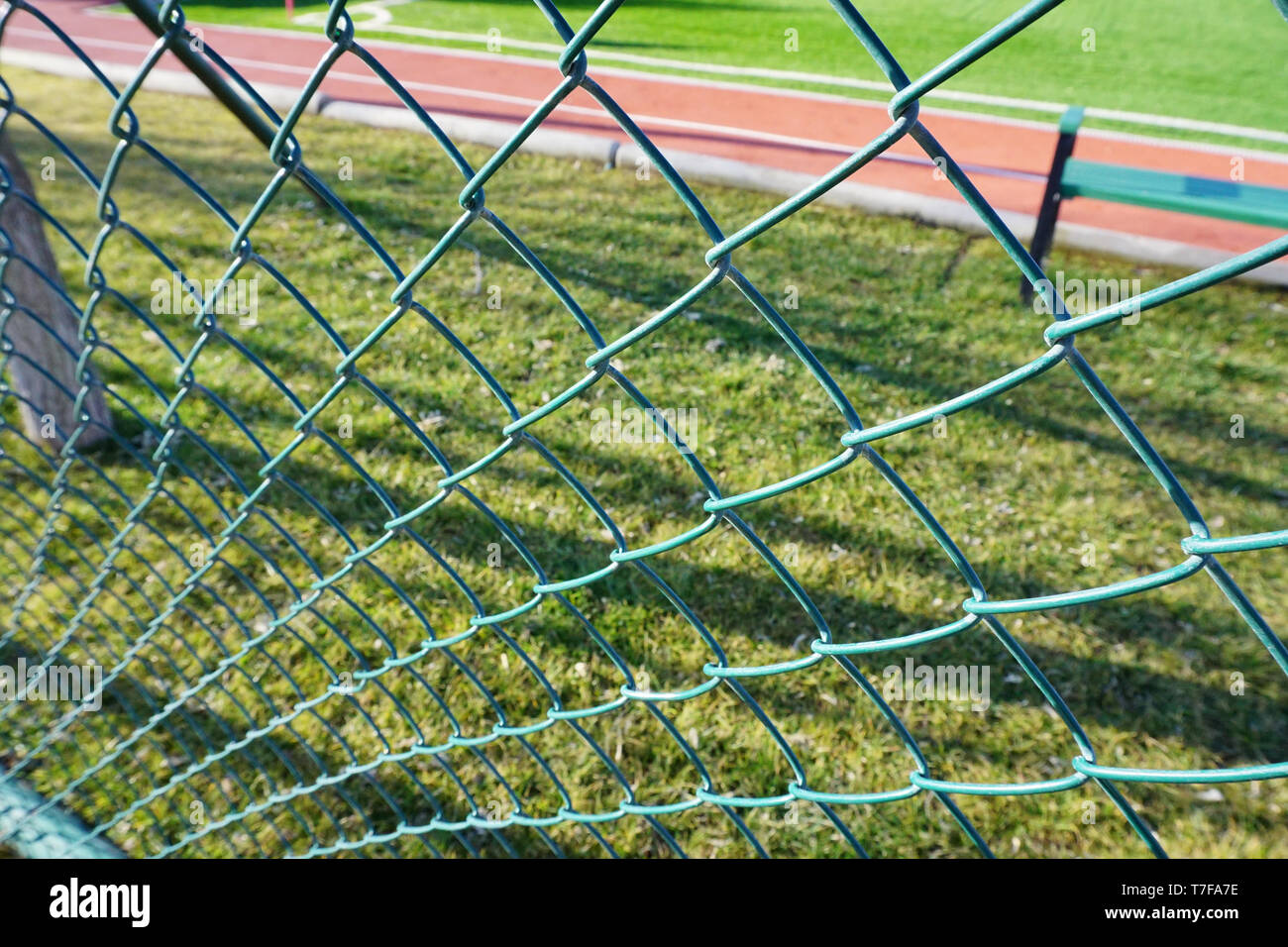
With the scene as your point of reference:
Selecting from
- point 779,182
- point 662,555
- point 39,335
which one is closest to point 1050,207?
point 779,182

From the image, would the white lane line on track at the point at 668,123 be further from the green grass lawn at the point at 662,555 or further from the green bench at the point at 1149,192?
the green grass lawn at the point at 662,555

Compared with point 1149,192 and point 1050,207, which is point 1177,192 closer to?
point 1149,192

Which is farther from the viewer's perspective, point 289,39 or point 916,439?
point 289,39

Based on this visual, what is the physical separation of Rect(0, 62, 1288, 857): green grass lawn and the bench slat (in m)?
0.62

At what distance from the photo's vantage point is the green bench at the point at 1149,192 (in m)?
3.77

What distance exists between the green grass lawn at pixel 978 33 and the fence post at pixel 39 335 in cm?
748

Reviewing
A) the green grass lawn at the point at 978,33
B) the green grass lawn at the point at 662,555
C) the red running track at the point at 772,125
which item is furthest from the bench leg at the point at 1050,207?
the green grass lawn at the point at 978,33

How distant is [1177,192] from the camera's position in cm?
388

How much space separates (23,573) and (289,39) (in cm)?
1078
